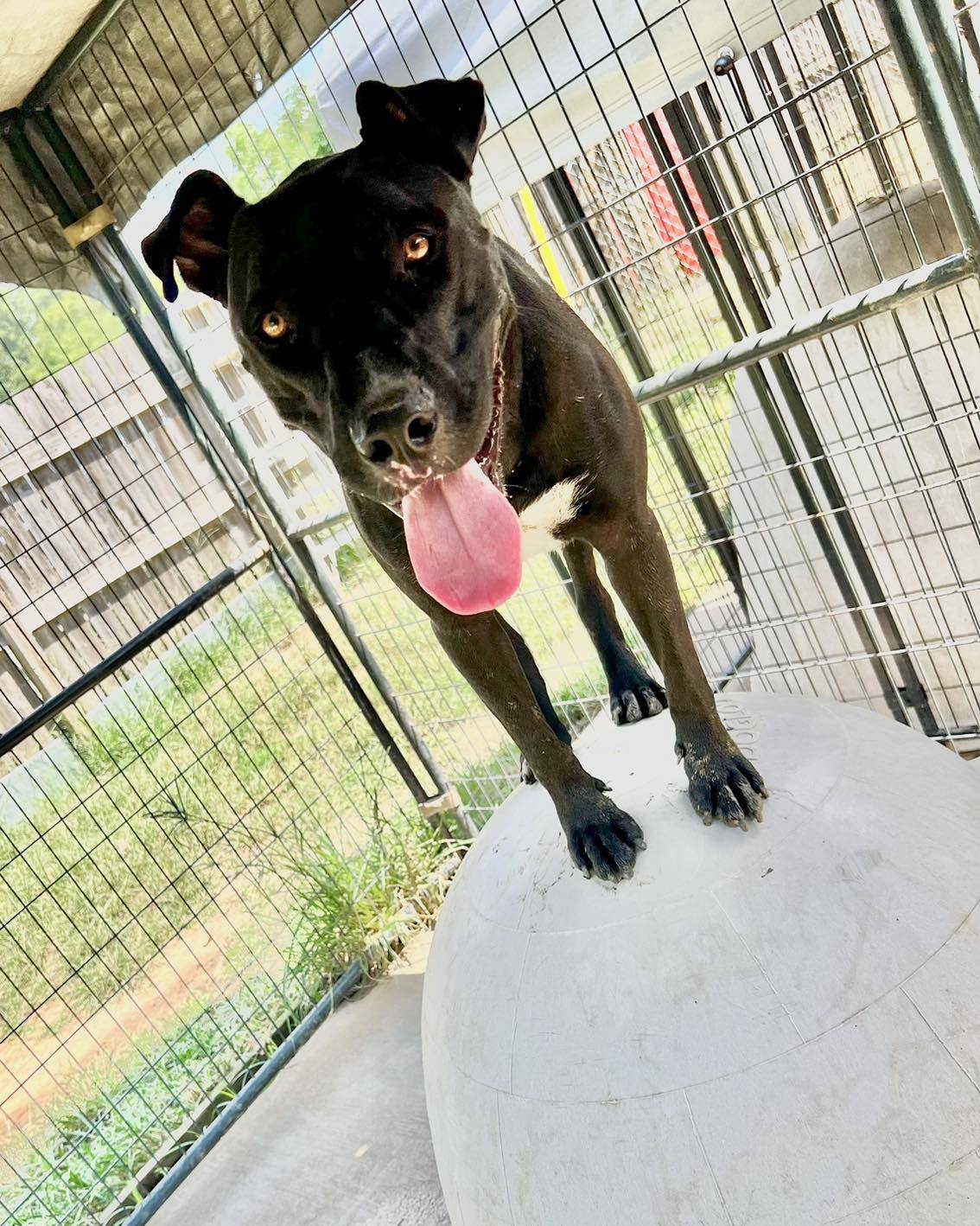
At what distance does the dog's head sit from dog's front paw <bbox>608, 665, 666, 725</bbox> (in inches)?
42.9

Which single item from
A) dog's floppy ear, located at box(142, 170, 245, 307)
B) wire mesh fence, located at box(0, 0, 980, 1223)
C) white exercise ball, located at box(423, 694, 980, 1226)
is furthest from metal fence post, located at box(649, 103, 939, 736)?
dog's floppy ear, located at box(142, 170, 245, 307)

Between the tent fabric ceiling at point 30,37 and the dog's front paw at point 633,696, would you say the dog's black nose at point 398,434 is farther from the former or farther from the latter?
the tent fabric ceiling at point 30,37

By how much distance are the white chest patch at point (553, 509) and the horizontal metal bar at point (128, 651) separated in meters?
2.10

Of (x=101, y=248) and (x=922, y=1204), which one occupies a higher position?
(x=101, y=248)

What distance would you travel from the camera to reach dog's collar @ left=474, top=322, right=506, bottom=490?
1828 mm

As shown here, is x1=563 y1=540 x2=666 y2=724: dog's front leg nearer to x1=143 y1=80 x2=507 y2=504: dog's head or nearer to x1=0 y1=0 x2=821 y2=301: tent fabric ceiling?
x1=143 y1=80 x2=507 y2=504: dog's head

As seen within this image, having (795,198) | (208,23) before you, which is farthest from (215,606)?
(795,198)

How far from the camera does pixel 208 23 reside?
3061 mm

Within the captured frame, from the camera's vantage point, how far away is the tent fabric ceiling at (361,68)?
268 centimetres

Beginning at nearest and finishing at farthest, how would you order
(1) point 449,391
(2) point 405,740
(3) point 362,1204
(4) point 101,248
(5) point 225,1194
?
(1) point 449,391 → (3) point 362,1204 → (5) point 225,1194 → (4) point 101,248 → (2) point 405,740

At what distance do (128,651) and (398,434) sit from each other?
7.96 feet

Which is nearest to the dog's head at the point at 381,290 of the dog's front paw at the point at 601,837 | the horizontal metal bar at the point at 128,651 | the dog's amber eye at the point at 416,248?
the dog's amber eye at the point at 416,248

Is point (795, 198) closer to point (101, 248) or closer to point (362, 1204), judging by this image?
point (101, 248)

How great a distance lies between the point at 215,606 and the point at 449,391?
272 cm
